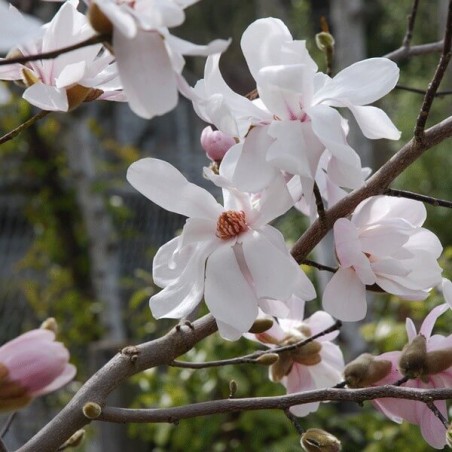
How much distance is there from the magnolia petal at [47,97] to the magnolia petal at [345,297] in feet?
0.60

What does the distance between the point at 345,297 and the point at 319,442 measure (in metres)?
0.10

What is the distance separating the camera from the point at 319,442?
19.8 inches

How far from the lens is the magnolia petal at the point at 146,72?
1.09 ft

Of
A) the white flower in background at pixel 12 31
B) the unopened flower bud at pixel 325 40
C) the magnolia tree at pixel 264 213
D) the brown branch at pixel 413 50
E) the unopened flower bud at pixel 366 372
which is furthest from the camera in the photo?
the brown branch at pixel 413 50

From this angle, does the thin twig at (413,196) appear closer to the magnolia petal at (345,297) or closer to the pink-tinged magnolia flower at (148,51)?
the magnolia petal at (345,297)

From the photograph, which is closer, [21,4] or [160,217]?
[21,4]

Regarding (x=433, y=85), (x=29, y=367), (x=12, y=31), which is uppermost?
(x=12, y=31)

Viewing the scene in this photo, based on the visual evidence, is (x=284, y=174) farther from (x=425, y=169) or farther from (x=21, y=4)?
(x=425, y=169)

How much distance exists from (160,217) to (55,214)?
59 cm

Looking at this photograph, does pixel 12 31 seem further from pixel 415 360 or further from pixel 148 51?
pixel 415 360

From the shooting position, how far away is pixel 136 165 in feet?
1.49

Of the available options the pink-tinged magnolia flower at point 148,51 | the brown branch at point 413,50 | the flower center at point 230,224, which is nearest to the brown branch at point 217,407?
the flower center at point 230,224

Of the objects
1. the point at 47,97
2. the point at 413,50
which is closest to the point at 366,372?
the point at 47,97

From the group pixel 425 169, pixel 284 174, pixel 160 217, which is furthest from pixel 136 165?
pixel 425 169
